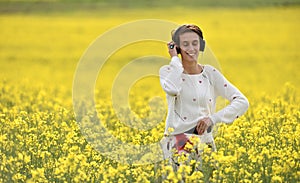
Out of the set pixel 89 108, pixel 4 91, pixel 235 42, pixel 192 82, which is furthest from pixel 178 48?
pixel 235 42

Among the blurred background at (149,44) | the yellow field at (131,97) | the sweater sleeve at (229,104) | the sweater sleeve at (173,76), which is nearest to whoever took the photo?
the sweater sleeve at (173,76)

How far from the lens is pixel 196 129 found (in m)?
6.06

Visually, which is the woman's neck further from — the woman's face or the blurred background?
the blurred background

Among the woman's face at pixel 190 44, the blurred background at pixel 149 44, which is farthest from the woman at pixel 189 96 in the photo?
the blurred background at pixel 149 44

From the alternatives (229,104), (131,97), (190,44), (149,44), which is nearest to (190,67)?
(190,44)

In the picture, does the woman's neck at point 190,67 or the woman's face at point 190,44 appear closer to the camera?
the woman's face at point 190,44

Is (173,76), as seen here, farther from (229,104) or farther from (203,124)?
(229,104)

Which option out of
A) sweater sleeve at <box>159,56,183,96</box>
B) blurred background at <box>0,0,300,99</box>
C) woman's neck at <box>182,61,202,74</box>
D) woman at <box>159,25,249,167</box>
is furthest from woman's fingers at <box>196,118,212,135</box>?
blurred background at <box>0,0,300,99</box>

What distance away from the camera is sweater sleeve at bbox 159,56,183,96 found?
594 cm

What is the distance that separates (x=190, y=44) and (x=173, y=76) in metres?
0.28

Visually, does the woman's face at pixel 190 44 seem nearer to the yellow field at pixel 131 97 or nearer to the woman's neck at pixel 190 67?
the woman's neck at pixel 190 67

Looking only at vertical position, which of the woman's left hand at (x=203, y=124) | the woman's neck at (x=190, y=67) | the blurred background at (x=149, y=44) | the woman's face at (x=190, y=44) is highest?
the blurred background at (x=149, y=44)

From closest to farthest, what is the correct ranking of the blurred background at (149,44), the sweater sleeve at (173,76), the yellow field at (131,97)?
the sweater sleeve at (173,76), the yellow field at (131,97), the blurred background at (149,44)

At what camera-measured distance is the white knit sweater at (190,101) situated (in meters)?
5.98
